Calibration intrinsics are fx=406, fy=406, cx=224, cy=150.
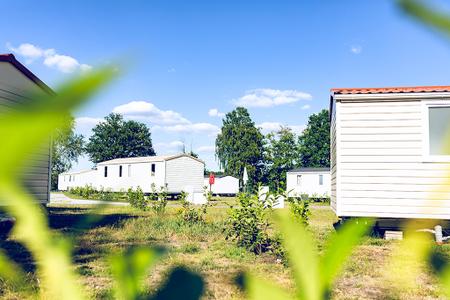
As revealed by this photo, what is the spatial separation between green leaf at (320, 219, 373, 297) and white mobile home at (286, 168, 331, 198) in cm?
3394

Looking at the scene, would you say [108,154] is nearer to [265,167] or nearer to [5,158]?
[265,167]

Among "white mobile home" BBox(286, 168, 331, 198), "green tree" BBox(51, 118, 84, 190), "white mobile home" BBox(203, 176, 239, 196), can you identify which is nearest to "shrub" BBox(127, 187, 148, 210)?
"green tree" BBox(51, 118, 84, 190)

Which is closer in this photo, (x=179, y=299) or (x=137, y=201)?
(x=179, y=299)

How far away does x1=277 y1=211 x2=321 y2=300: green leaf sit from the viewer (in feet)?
0.59

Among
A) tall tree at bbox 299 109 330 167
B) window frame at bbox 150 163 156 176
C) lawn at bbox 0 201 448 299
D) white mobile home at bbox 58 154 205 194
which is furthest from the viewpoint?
tall tree at bbox 299 109 330 167

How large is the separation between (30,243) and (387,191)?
9.60 metres

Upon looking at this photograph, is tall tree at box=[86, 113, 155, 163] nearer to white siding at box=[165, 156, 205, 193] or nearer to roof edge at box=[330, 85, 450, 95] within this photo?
white siding at box=[165, 156, 205, 193]

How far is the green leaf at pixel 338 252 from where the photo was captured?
169 millimetres

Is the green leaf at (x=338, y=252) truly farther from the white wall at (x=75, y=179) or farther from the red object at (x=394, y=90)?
the white wall at (x=75, y=179)

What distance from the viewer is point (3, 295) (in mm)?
4559

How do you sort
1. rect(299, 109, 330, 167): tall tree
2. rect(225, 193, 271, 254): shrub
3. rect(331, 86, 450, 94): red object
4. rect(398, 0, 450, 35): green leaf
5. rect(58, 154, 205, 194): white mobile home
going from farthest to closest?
rect(299, 109, 330, 167): tall tree < rect(58, 154, 205, 194): white mobile home < rect(331, 86, 450, 94): red object < rect(225, 193, 271, 254): shrub < rect(398, 0, 450, 35): green leaf

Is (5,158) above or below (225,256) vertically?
above

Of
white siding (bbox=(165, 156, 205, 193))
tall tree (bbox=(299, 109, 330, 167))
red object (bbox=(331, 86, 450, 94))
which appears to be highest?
tall tree (bbox=(299, 109, 330, 167))

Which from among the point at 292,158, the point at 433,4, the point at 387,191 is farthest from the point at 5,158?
the point at 292,158
